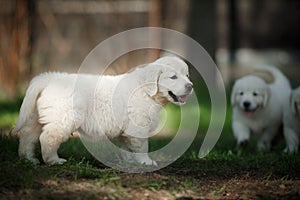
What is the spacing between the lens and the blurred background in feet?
33.5

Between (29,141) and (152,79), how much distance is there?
118 cm

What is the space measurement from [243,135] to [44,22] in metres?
7.16

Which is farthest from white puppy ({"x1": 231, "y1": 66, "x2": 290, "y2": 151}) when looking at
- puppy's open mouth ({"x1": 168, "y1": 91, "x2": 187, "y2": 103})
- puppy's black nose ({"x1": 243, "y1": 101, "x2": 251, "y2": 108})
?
puppy's open mouth ({"x1": 168, "y1": 91, "x2": 187, "y2": 103})

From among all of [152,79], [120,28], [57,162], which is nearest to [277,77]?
[152,79]

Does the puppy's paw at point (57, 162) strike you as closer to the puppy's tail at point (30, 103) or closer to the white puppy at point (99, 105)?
the white puppy at point (99, 105)

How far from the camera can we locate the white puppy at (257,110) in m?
6.54

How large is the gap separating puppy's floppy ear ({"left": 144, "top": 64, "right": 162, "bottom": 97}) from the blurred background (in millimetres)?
5137

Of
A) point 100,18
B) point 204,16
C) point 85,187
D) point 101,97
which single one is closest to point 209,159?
point 101,97

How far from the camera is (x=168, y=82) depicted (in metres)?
4.97

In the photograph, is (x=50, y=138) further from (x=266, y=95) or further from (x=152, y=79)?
(x=266, y=95)

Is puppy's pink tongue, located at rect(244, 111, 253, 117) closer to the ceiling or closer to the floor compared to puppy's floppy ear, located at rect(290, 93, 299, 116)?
closer to the floor

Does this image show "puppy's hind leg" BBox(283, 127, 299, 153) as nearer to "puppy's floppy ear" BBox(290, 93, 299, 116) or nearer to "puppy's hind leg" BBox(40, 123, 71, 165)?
"puppy's floppy ear" BBox(290, 93, 299, 116)

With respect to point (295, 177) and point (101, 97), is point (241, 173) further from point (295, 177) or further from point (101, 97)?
point (101, 97)

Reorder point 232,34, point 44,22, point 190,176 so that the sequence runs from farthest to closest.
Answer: point 232,34
point 44,22
point 190,176
